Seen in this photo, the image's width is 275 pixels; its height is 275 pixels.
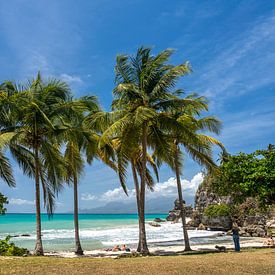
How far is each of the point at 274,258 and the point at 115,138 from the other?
10028 mm

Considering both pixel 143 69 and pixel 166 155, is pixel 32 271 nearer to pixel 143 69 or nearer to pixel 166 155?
pixel 166 155

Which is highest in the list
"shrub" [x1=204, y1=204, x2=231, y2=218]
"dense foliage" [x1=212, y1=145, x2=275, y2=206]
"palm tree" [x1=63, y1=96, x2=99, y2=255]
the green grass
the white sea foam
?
"palm tree" [x1=63, y1=96, x2=99, y2=255]

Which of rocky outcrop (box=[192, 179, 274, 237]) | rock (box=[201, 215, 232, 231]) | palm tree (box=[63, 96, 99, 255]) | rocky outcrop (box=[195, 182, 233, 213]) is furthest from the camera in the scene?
rocky outcrop (box=[195, 182, 233, 213])

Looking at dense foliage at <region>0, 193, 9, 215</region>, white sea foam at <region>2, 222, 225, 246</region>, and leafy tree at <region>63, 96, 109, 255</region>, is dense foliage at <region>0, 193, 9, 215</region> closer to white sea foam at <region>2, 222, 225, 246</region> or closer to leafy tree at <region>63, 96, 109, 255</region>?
leafy tree at <region>63, 96, 109, 255</region>

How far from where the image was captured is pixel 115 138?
65.1 feet

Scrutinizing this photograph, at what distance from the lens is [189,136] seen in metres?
17.8

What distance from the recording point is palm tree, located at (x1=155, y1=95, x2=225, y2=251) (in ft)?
59.0

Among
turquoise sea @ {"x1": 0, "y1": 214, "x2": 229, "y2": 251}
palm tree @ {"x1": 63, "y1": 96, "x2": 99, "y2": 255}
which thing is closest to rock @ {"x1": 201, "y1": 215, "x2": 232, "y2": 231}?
turquoise sea @ {"x1": 0, "y1": 214, "x2": 229, "y2": 251}

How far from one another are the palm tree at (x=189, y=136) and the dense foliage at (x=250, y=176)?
1.36 metres

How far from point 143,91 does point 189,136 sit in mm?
3149

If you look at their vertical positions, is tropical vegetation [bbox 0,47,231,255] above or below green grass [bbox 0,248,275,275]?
above

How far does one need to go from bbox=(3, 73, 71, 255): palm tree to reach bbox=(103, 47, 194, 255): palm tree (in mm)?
3097

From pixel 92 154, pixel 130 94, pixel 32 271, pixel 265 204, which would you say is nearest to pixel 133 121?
pixel 130 94

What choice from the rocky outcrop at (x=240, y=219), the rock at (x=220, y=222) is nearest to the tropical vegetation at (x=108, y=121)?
the rocky outcrop at (x=240, y=219)
